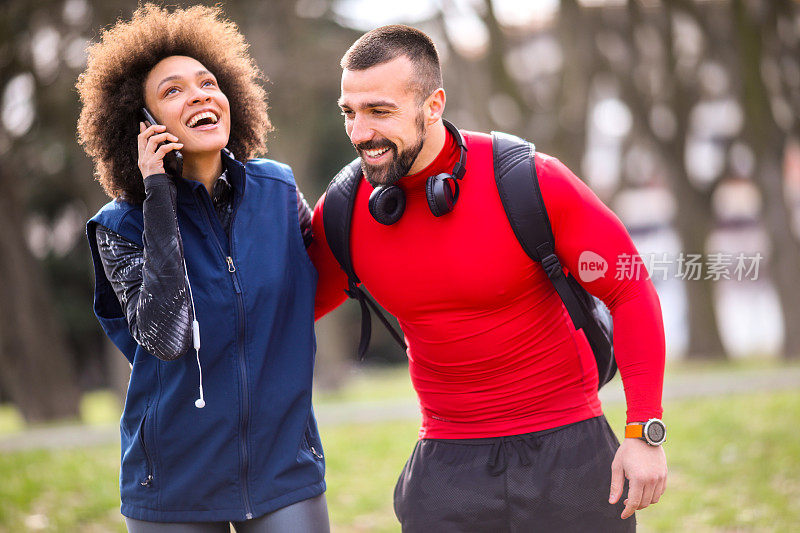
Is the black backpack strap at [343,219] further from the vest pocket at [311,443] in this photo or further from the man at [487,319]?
the vest pocket at [311,443]

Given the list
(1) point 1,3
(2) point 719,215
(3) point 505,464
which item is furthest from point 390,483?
(2) point 719,215

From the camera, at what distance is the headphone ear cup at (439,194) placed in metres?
3.27

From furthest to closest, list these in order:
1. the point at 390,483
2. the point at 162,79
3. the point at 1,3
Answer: the point at 1,3 < the point at 390,483 < the point at 162,79

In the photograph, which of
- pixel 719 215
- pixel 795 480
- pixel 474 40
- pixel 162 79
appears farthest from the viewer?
pixel 719 215

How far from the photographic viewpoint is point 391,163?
11.0 feet

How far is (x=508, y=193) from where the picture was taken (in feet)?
10.8

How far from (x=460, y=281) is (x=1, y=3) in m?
11.6

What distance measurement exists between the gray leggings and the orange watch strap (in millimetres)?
1182

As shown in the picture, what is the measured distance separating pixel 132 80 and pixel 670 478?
5.56 metres

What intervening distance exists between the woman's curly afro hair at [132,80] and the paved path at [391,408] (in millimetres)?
6543

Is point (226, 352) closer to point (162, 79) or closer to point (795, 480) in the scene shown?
point (162, 79)

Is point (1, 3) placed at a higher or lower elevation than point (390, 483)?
higher

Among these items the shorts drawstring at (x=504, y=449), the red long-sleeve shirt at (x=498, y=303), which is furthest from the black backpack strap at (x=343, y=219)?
the shorts drawstring at (x=504, y=449)

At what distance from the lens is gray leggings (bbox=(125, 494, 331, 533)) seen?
3113 millimetres
